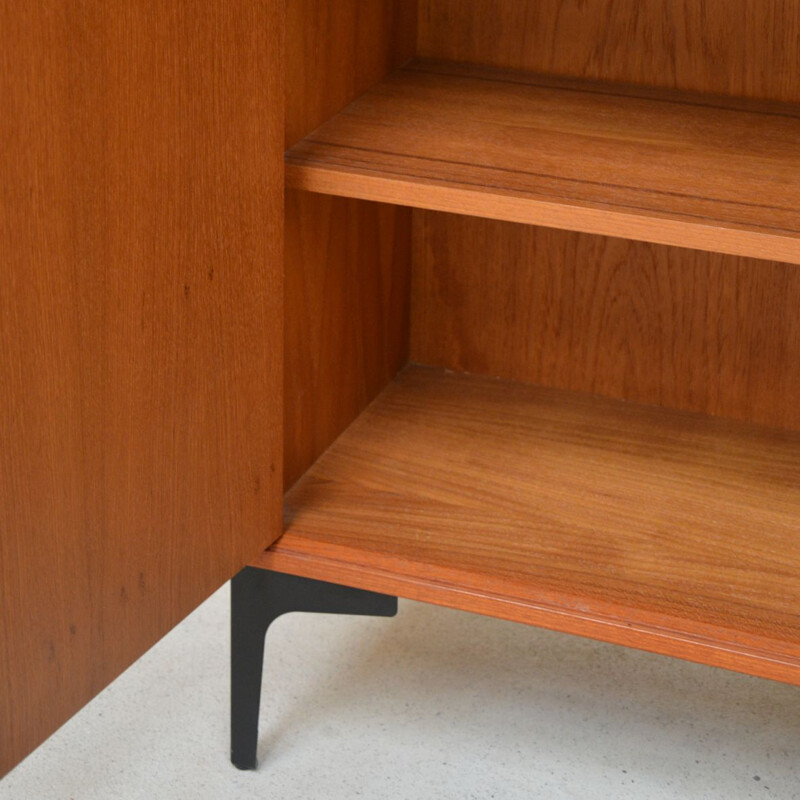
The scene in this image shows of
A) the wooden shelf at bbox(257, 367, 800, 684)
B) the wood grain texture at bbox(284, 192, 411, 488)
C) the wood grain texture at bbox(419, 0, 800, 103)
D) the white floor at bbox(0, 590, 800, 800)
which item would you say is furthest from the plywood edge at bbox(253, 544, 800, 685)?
the wood grain texture at bbox(419, 0, 800, 103)

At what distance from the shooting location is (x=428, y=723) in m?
1.32

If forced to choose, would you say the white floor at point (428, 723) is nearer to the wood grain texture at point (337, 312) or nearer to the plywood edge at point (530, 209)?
the wood grain texture at point (337, 312)

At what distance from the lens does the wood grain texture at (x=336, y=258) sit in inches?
40.6

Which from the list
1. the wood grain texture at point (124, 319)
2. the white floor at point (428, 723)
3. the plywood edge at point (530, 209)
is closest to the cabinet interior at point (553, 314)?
the plywood edge at point (530, 209)

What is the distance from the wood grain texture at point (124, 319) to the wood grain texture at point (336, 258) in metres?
0.12

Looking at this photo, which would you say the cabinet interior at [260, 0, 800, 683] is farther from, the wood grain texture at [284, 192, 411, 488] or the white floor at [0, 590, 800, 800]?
the white floor at [0, 590, 800, 800]

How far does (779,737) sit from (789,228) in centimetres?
62

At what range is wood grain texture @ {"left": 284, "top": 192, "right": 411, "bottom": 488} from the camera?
3.59 ft

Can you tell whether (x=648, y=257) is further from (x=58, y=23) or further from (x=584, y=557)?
(x=58, y=23)

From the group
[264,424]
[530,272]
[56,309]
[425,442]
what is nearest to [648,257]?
[530,272]

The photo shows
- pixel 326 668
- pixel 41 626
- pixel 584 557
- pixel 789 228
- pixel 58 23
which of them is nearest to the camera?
pixel 58 23

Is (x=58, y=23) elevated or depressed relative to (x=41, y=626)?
elevated

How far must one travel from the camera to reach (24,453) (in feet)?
2.42

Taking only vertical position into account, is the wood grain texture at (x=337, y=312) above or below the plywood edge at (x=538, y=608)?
above
